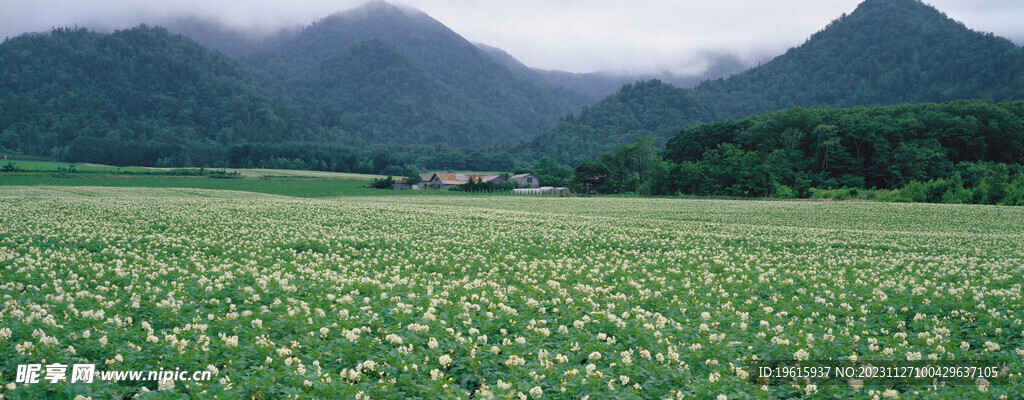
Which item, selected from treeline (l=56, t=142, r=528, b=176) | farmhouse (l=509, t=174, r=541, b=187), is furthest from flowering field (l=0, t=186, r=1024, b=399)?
treeline (l=56, t=142, r=528, b=176)

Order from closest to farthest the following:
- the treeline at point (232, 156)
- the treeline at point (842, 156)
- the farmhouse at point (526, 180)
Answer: the treeline at point (842, 156)
the treeline at point (232, 156)
the farmhouse at point (526, 180)

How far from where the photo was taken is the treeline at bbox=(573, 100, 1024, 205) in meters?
80.3

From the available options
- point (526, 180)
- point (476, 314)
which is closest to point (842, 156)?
point (526, 180)

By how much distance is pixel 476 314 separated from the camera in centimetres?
905

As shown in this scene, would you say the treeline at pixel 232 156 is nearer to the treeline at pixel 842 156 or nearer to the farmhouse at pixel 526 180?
the farmhouse at pixel 526 180

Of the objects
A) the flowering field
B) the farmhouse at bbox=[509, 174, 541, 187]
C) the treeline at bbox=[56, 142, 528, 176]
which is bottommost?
the flowering field

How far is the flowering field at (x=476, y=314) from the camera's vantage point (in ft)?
20.0

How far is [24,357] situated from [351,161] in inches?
7042

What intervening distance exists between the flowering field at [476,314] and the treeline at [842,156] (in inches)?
2510

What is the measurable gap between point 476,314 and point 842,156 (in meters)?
101

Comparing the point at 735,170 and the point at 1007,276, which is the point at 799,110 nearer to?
the point at 735,170

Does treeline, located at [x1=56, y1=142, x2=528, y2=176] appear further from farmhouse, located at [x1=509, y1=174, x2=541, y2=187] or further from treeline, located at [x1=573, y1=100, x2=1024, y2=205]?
treeline, located at [x1=573, y1=100, x2=1024, y2=205]

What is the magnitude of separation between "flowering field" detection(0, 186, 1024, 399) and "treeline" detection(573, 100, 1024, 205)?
63.7 m

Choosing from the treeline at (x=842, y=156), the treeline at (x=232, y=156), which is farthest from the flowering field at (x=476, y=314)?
the treeline at (x=232, y=156)
